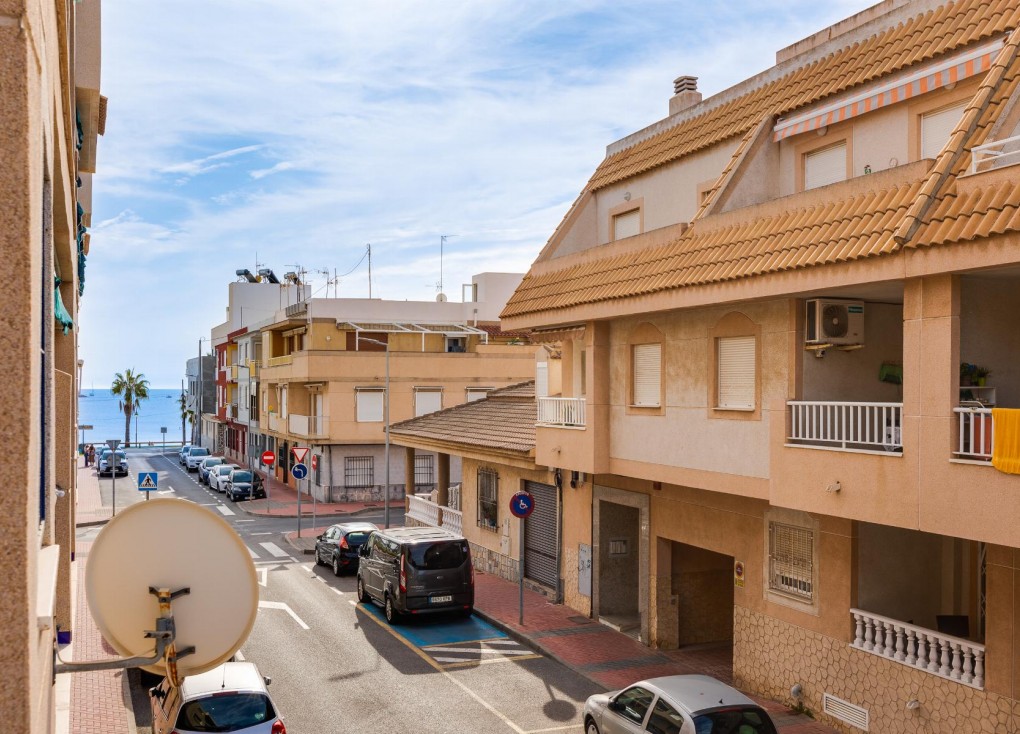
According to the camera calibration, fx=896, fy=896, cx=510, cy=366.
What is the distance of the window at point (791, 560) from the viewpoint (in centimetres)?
1415

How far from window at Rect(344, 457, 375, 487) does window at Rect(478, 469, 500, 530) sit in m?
19.3

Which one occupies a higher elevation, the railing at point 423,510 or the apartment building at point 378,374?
the apartment building at point 378,374

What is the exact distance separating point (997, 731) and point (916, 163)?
7.05m

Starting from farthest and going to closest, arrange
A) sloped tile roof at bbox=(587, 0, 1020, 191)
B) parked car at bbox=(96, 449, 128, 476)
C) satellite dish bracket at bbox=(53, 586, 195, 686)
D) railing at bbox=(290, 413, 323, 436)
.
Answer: parked car at bbox=(96, 449, 128, 476) < railing at bbox=(290, 413, 323, 436) < sloped tile roof at bbox=(587, 0, 1020, 191) < satellite dish bracket at bbox=(53, 586, 195, 686)

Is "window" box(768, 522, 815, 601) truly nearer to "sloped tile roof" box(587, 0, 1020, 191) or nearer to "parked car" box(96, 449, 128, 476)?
"sloped tile roof" box(587, 0, 1020, 191)

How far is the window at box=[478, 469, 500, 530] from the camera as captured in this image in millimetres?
24953

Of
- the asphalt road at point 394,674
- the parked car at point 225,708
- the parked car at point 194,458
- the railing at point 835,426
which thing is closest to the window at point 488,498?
the asphalt road at point 394,674

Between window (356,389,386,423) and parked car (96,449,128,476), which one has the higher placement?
window (356,389,386,423)

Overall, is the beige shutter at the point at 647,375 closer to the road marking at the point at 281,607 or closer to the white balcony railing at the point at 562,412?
the white balcony railing at the point at 562,412

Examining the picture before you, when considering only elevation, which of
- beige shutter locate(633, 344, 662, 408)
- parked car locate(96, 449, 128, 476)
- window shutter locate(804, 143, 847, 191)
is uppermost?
window shutter locate(804, 143, 847, 191)

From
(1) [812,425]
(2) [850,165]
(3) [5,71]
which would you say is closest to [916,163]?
(2) [850,165]

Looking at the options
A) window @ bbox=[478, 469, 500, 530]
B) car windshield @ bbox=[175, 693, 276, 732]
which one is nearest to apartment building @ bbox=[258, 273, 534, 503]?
window @ bbox=[478, 469, 500, 530]

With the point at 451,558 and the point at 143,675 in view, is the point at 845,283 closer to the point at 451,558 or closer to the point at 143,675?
the point at 451,558

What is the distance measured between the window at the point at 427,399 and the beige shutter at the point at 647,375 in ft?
89.5
